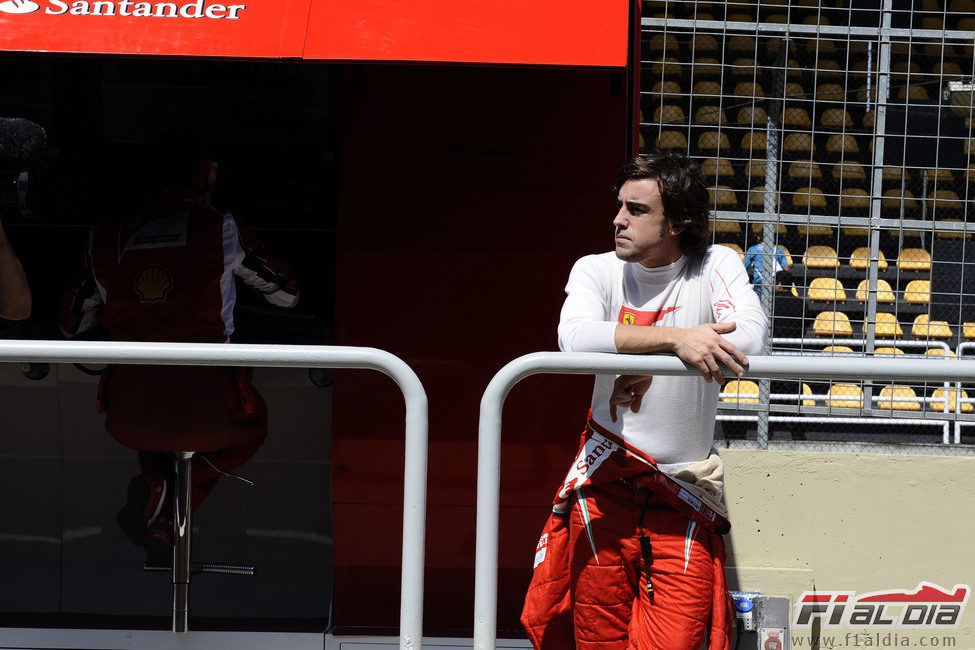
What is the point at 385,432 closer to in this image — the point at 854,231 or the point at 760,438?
the point at 760,438

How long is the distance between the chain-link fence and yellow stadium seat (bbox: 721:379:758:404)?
1 cm

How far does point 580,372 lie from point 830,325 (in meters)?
3.33

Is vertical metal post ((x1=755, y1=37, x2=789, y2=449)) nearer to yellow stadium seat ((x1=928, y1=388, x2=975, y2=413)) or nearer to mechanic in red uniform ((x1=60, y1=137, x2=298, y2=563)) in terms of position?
yellow stadium seat ((x1=928, y1=388, x2=975, y2=413))

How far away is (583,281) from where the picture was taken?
95.3 inches

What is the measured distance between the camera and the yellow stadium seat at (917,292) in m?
5.39

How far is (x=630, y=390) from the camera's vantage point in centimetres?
231

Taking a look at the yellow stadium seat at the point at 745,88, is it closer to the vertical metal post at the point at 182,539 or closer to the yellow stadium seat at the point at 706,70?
the yellow stadium seat at the point at 706,70

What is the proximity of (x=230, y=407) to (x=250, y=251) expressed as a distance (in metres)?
0.46

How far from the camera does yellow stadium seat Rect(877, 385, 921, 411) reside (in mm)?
4564

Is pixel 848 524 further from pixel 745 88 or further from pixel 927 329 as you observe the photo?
pixel 745 88

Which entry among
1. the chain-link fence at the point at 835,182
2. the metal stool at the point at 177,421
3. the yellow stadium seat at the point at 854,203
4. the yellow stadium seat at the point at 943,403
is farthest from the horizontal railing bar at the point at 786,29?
the metal stool at the point at 177,421

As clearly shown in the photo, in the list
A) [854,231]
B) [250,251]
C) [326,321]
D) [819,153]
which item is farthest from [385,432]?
[854,231]

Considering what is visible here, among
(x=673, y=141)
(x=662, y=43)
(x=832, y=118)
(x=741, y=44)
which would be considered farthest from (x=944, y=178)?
(x=662, y=43)

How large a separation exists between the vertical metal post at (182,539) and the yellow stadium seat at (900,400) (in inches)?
114
